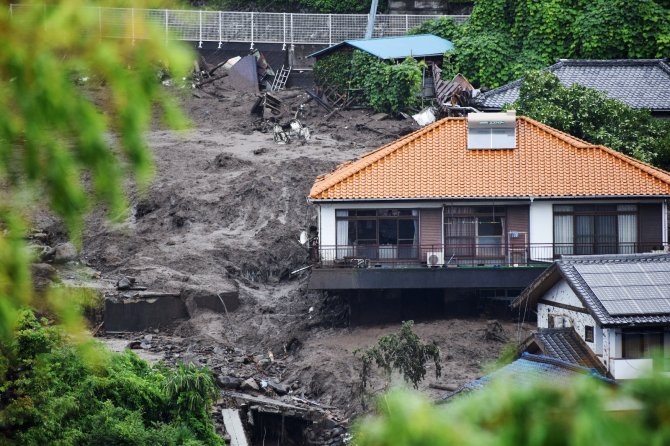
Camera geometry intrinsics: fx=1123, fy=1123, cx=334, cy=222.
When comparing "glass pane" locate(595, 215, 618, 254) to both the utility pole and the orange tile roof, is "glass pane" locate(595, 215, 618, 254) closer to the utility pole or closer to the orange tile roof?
the orange tile roof

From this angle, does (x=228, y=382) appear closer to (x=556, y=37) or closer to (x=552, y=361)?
(x=552, y=361)

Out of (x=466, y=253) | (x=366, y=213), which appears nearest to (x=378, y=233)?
(x=366, y=213)

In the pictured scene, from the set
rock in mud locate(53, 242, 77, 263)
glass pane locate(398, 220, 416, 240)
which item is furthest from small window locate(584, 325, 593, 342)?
rock in mud locate(53, 242, 77, 263)

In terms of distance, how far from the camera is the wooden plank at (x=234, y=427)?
2241 cm

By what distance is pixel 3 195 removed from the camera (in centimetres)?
655

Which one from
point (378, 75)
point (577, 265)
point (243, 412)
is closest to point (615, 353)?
point (577, 265)

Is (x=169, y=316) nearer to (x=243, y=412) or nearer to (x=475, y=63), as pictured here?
(x=243, y=412)

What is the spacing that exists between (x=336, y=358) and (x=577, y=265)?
7.26 metres

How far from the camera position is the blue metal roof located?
4388 centimetres

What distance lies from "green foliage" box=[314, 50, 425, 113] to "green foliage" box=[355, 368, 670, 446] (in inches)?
1498

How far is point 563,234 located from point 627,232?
1760 mm

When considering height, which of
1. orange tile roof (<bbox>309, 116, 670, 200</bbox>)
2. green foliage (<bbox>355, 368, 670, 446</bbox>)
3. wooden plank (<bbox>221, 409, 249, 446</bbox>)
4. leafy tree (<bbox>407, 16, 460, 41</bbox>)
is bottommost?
wooden plank (<bbox>221, 409, 249, 446</bbox>)

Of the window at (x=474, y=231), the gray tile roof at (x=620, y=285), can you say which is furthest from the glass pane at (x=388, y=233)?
the gray tile roof at (x=620, y=285)

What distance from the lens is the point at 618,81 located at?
4088 cm
